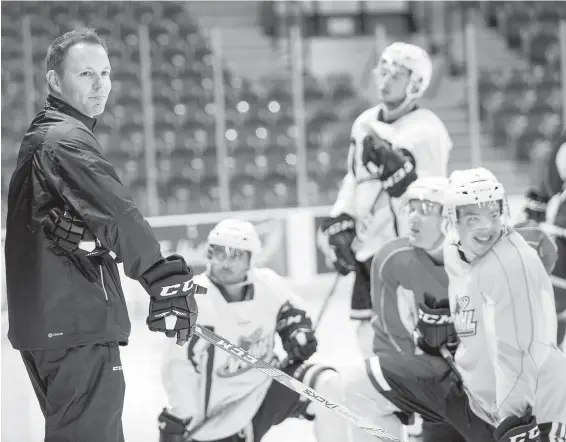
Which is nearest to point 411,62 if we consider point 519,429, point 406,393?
point 406,393

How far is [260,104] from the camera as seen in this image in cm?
846

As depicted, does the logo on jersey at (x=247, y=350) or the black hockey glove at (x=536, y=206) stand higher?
the black hockey glove at (x=536, y=206)

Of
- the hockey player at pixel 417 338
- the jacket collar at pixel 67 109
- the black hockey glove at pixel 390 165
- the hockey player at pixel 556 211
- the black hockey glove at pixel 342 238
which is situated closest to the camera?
the jacket collar at pixel 67 109

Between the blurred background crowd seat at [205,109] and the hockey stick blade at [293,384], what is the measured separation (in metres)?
4.48

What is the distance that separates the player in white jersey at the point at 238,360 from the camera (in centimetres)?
289

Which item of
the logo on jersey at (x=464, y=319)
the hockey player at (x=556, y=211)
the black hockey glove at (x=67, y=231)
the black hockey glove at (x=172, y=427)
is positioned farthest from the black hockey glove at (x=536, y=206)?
the black hockey glove at (x=67, y=231)

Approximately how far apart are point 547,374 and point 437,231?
2.28ft

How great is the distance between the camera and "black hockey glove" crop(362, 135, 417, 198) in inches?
134

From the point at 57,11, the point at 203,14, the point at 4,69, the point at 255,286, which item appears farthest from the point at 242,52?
the point at 255,286

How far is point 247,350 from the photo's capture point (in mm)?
2975

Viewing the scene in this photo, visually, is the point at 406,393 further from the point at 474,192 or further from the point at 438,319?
the point at 474,192

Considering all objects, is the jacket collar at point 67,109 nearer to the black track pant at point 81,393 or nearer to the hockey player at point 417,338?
the black track pant at point 81,393

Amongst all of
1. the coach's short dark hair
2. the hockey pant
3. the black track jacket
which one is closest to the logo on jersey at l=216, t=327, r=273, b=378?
the hockey pant

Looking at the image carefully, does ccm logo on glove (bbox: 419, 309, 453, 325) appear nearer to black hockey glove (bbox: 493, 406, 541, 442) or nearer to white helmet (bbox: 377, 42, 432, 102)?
black hockey glove (bbox: 493, 406, 541, 442)
